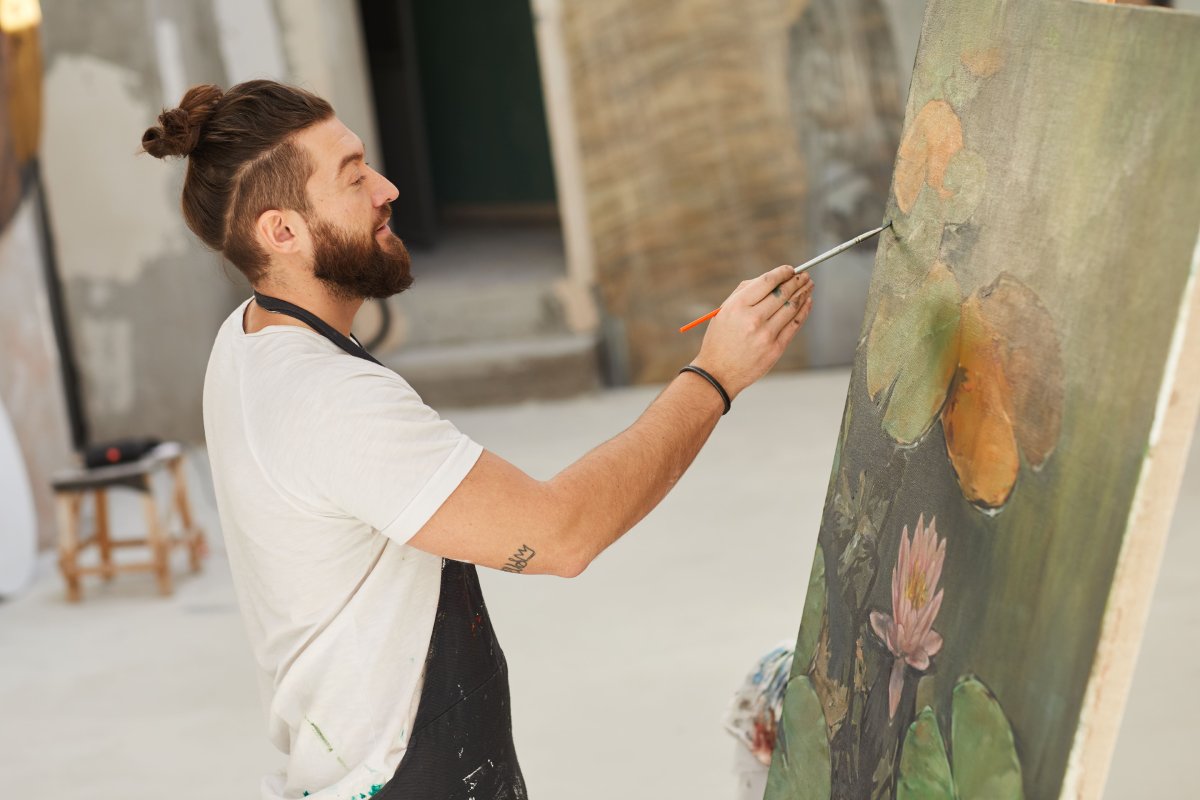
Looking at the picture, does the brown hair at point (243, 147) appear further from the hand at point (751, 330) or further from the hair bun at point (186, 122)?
the hand at point (751, 330)

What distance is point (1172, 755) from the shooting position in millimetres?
2641

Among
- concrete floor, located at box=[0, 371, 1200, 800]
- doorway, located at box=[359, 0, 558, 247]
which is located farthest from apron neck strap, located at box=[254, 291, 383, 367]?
doorway, located at box=[359, 0, 558, 247]

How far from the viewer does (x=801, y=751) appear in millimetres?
1490

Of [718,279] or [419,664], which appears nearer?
[419,664]

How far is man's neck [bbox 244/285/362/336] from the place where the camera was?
144cm

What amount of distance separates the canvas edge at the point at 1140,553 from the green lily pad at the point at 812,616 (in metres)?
0.58

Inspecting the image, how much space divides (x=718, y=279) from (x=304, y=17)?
2.20 meters

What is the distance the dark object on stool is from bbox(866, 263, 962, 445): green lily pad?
11.0 feet

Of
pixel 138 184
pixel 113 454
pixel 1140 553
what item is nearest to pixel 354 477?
pixel 1140 553

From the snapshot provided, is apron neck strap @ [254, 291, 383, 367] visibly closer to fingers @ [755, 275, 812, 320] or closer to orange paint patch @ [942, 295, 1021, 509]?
fingers @ [755, 275, 812, 320]

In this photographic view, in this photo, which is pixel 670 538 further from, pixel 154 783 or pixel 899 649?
pixel 899 649

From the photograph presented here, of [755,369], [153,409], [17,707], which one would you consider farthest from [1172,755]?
[153,409]

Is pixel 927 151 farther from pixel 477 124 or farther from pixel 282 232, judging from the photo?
pixel 477 124

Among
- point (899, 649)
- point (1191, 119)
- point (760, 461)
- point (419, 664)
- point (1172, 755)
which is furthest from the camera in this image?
point (760, 461)
